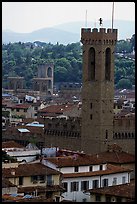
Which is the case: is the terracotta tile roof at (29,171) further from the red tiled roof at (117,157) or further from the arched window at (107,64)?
the arched window at (107,64)

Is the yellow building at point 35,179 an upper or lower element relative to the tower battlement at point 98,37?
lower

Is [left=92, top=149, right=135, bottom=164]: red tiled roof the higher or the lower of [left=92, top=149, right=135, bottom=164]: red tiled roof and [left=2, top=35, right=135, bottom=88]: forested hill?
the lower

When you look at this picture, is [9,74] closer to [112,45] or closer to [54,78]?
[54,78]

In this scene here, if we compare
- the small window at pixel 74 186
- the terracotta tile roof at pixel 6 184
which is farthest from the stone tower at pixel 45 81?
the terracotta tile roof at pixel 6 184

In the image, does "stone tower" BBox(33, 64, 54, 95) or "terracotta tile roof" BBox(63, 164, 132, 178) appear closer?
"terracotta tile roof" BBox(63, 164, 132, 178)

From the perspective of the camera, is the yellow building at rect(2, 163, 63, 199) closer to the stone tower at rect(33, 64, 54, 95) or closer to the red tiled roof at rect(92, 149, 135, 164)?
the red tiled roof at rect(92, 149, 135, 164)

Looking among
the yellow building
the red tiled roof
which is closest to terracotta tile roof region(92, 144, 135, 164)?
the red tiled roof

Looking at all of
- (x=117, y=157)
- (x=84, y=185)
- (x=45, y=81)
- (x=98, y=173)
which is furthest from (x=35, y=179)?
(x=45, y=81)

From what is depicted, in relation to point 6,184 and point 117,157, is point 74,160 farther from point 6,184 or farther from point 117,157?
point 6,184
